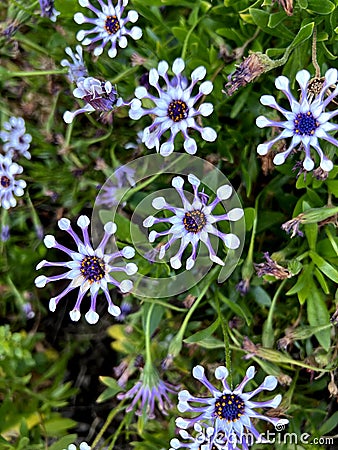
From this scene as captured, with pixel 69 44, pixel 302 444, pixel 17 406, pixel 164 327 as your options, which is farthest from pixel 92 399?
pixel 69 44

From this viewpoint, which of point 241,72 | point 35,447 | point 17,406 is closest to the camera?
point 241,72

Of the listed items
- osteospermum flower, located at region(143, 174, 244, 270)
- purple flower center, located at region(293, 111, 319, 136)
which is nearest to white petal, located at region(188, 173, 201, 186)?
osteospermum flower, located at region(143, 174, 244, 270)

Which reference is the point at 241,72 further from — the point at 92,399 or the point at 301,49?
the point at 92,399

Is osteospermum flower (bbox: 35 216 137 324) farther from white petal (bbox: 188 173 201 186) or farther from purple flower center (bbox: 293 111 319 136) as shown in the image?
purple flower center (bbox: 293 111 319 136)

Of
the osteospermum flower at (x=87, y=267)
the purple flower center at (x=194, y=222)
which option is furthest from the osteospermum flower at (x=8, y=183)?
the purple flower center at (x=194, y=222)

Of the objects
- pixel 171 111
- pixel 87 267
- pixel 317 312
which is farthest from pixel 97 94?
pixel 317 312

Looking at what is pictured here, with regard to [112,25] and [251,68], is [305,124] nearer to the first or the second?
[251,68]
